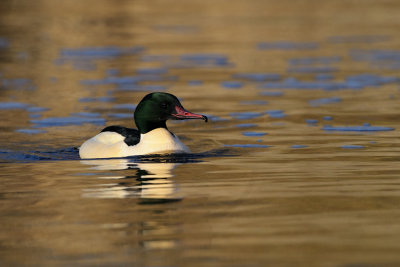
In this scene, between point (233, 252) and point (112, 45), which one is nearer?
point (233, 252)

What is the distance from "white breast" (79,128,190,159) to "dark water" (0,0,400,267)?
0.15 meters

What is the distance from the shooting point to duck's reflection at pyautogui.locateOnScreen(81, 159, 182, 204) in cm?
856

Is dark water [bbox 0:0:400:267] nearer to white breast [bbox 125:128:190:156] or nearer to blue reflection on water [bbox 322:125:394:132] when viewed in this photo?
blue reflection on water [bbox 322:125:394:132]

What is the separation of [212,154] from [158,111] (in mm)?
809

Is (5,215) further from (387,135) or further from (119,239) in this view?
(387,135)

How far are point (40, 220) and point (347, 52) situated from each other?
710 inches

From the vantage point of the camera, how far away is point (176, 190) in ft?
28.8

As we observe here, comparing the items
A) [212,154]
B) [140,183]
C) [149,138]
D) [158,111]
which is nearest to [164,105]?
[158,111]

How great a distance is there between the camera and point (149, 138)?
1136 centimetres

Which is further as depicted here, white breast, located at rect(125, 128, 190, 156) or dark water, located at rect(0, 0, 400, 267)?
white breast, located at rect(125, 128, 190, 156)

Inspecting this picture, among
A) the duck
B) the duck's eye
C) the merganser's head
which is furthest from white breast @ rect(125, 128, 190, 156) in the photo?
the duck's eye

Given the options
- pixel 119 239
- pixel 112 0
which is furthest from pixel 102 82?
pixel 112 0

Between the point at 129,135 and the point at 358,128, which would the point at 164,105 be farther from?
the point at 358,128

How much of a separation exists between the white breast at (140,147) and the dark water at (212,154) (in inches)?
5.9
